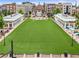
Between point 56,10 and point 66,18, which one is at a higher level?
point 56,10

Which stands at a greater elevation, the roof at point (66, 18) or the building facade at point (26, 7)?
Result: the building facade at point (26, 7)

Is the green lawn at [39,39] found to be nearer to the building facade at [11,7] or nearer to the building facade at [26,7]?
the building facade at [26,7]

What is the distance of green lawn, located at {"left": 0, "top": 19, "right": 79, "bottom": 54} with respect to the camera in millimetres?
2961

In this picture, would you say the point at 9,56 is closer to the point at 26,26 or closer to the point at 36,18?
the point at 26,26

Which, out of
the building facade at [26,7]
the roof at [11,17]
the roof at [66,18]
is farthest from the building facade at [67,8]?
the roof at [11,17]

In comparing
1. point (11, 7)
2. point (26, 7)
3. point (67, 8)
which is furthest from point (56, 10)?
point (11, 7)

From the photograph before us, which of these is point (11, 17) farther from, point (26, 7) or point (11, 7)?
point (26, 7)

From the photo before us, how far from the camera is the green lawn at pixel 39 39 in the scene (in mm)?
2961

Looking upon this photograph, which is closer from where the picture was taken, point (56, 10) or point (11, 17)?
point (11, 17)

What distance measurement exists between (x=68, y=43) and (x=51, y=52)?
301 mm

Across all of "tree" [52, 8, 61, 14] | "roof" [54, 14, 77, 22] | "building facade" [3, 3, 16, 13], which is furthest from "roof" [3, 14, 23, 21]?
"roof" [54, 14, 77, 22]

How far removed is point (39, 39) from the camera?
10.0 ft

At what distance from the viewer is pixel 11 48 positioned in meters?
2.97

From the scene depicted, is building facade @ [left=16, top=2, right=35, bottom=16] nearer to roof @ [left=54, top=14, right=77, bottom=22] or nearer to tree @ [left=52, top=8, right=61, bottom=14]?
tree @ [left=52, top=8, right=61, bottom=14]
